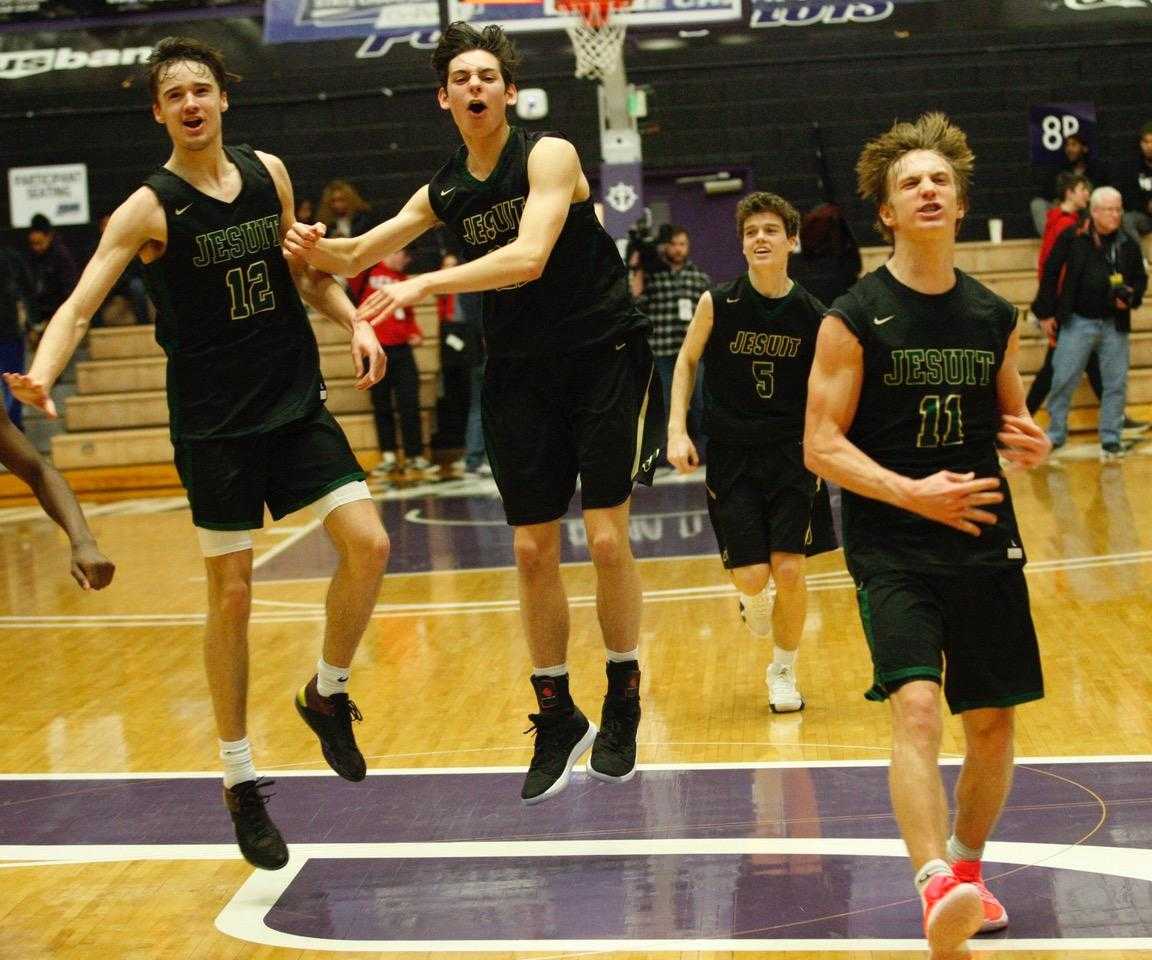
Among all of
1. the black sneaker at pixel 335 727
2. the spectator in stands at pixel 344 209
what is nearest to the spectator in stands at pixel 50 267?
the spectator in stands at pixel 344 209

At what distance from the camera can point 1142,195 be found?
15.0 meters

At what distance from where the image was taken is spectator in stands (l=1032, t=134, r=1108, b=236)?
562 inches

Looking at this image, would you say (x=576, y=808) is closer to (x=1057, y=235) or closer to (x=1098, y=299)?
(x=1098, y=299)

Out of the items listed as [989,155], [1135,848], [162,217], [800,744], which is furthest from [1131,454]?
[162,217]

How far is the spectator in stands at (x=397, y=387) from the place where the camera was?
43.0 feet

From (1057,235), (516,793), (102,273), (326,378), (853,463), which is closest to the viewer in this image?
(853,463)

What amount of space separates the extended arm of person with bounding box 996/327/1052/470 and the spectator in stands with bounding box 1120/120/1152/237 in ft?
35.5

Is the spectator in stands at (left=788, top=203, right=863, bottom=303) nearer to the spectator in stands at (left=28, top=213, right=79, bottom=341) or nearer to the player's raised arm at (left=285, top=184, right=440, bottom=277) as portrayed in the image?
the spectator in stands at (left=28, top=213, right=79, bottom=341)

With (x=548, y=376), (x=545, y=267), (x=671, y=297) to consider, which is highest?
(x=545, y=267)

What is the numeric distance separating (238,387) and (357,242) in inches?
21.2

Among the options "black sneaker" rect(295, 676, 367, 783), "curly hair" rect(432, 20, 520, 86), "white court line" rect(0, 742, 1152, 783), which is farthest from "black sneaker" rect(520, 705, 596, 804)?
"curly hair" rect(432, 20, 520, 86)

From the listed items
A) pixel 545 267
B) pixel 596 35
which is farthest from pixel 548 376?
pixel 596 35

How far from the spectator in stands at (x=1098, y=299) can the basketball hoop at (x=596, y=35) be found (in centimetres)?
360

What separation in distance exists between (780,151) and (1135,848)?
12.3 m
